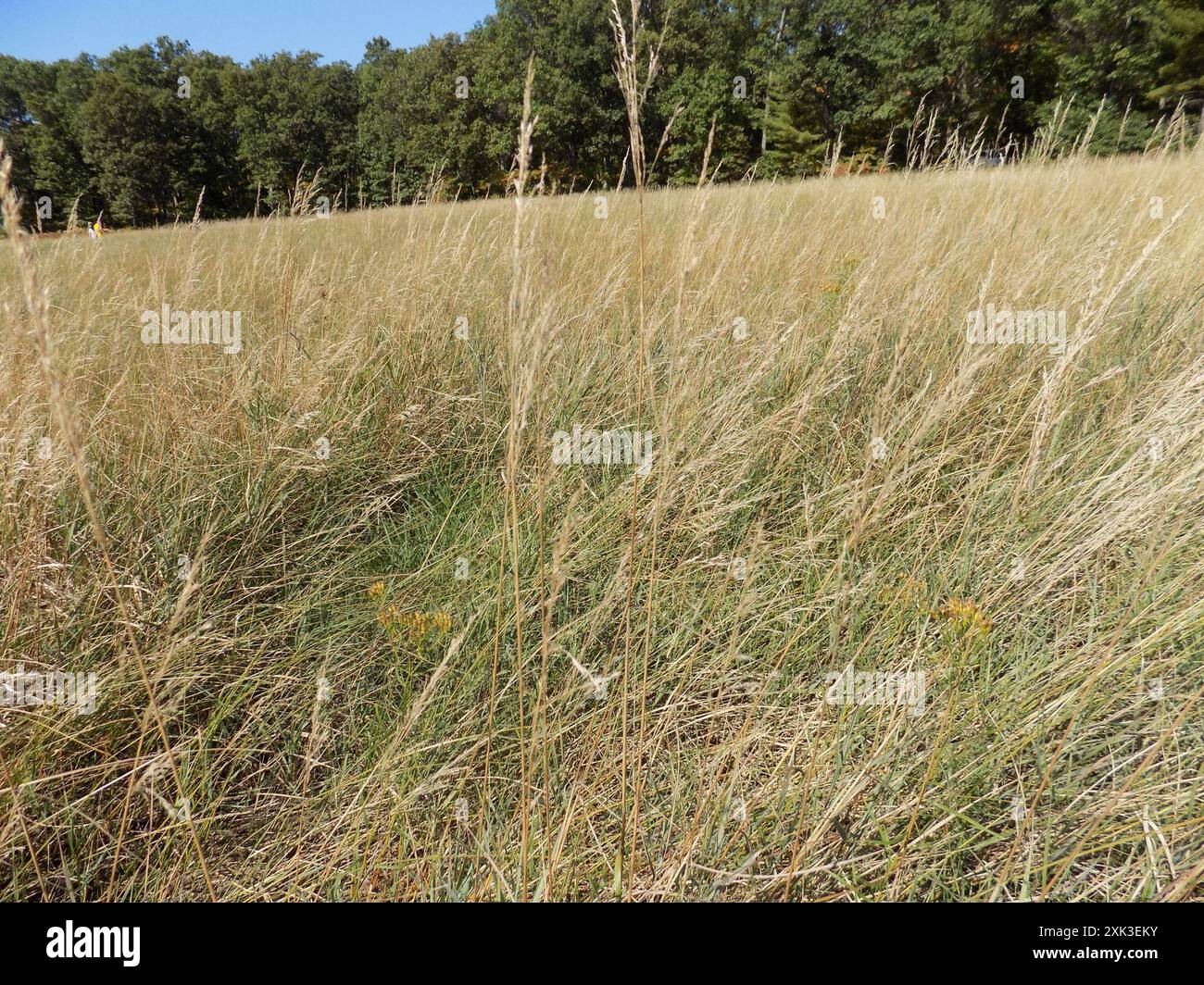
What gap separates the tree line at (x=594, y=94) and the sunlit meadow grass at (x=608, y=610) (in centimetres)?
2020

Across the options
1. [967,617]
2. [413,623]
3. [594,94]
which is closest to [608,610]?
[413,623]

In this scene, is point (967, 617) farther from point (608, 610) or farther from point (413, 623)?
point (413, 623)

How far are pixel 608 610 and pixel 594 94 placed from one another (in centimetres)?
2921

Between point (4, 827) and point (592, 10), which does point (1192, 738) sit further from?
point (592, 10)

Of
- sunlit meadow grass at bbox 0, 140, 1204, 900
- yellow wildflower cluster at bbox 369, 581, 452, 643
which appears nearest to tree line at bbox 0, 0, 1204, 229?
sunlit meadow grass at bbox 0, 140, 1204, 900

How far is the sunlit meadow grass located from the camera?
831 mm

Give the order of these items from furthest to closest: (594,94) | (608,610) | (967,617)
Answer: (594,94)
(608,610)
(967,617)

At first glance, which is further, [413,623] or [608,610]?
[608,610]

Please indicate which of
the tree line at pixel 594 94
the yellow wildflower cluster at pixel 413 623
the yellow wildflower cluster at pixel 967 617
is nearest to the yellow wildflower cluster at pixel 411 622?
the yellow wildflower cluster at pixel 413 623

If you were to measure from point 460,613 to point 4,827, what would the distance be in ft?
2.32

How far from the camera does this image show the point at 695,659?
1.12 meters

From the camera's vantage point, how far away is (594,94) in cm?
2486

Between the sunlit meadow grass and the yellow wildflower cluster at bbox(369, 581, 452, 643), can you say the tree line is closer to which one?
the sunlit meadow grass

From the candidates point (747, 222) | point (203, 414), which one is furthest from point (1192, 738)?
point (747, 222)
